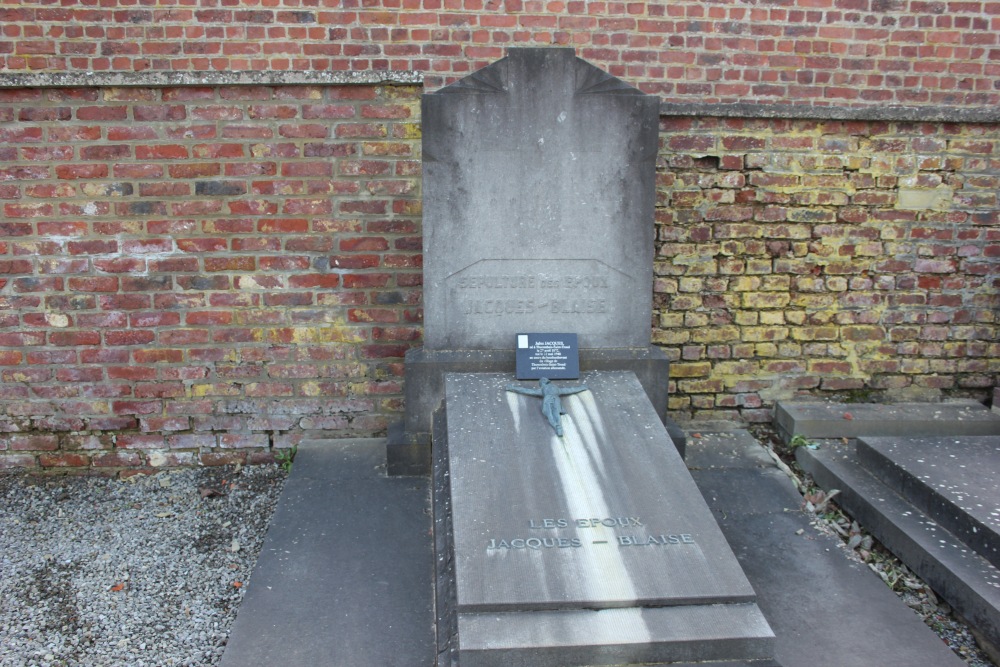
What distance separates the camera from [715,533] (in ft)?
7.75

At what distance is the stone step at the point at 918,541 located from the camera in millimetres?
2486

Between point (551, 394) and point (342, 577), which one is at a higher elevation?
point (551, 394)

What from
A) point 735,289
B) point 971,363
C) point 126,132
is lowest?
point 971,363

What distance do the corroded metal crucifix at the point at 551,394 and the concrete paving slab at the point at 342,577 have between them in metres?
0.65

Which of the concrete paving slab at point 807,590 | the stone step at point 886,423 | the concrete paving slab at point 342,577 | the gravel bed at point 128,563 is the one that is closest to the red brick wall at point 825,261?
the stone step at point 886,423

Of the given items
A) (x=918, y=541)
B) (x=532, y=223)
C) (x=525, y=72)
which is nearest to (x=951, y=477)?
(x=918, y=541)

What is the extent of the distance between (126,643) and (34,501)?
4.49ft

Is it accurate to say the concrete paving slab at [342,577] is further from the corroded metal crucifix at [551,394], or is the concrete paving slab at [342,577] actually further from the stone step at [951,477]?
the stone step at [951,477]

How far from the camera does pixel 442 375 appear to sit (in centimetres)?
323

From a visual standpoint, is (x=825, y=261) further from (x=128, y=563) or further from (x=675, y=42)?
(x=128, y=563)

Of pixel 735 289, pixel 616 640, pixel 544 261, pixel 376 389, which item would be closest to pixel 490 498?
pixel 616 640

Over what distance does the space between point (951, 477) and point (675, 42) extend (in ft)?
8.42

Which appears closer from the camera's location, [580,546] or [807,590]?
[580,546]

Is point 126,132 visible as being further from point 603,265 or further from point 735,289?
point 735,289
